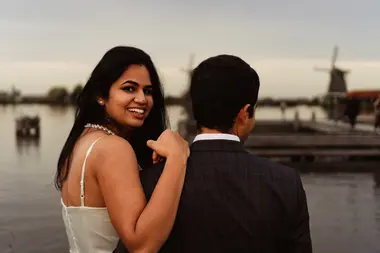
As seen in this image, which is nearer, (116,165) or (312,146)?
(116,165)

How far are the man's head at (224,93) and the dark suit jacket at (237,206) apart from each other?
8 cm

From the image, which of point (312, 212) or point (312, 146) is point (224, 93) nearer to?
point (312, 212)

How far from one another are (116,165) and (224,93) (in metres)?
0.53

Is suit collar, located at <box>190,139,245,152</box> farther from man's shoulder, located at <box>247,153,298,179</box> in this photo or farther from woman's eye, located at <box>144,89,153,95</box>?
woman's eye, located at <box>144,89,153,95</box>

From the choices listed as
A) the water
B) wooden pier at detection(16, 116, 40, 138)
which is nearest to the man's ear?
the water

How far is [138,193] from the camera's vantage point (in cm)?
219

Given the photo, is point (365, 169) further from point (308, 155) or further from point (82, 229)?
point (82, 229)

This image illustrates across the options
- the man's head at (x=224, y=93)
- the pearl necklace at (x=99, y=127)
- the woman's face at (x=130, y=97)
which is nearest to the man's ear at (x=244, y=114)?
the man's head at (x=224, y=93)

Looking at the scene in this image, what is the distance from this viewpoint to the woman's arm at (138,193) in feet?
6.89

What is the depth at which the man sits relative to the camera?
6.77ft

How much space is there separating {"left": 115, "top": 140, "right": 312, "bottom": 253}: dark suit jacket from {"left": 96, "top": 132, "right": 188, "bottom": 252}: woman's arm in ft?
0.15

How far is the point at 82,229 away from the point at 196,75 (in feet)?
2.99

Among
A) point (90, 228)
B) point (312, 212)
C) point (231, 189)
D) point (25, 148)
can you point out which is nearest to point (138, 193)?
point (231, 189)

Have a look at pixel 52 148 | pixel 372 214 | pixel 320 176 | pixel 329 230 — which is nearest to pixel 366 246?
pixel 329 230
